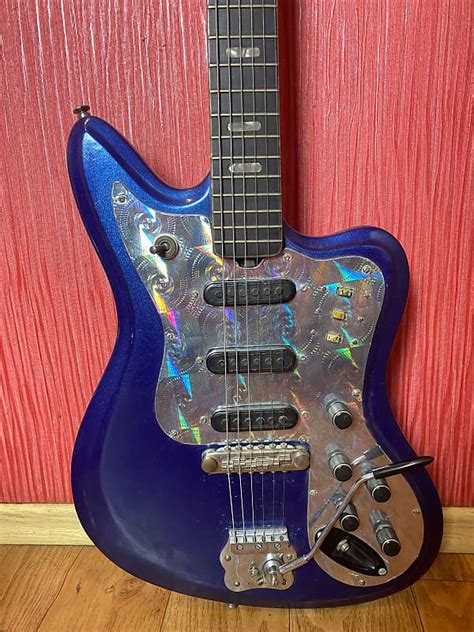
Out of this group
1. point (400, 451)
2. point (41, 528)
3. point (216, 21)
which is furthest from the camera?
point (41, 528)

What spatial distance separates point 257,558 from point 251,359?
0.30 metres

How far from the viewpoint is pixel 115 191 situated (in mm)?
694

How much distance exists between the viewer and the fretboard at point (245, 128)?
0.67 metres

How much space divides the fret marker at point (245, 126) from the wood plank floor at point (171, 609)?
2.37ft

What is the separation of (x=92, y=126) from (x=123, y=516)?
0.53m

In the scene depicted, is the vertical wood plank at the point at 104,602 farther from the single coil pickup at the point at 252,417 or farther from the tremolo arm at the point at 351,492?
the single coil pickup at the point at 252,417

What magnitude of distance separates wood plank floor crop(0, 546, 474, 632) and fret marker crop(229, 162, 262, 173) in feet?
2.20

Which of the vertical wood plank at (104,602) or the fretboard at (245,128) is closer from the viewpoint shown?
the fretboard at (245,128)

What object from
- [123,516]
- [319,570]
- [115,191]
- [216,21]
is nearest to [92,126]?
[115,191]

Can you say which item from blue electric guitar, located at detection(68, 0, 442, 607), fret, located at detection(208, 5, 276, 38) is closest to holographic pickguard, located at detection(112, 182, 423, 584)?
blue electric guitar, located at detection(68, 0, 442, 607)

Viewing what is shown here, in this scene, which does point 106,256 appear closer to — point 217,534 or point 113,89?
point 113,89

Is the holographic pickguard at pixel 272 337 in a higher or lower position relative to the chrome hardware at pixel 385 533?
higher

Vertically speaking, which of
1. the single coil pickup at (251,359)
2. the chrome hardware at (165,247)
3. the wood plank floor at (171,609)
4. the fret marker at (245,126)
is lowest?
the wood plank floor at (171,609)

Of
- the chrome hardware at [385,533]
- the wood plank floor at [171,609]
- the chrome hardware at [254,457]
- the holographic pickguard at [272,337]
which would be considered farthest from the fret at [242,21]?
the wood plank floor at [171,609]
